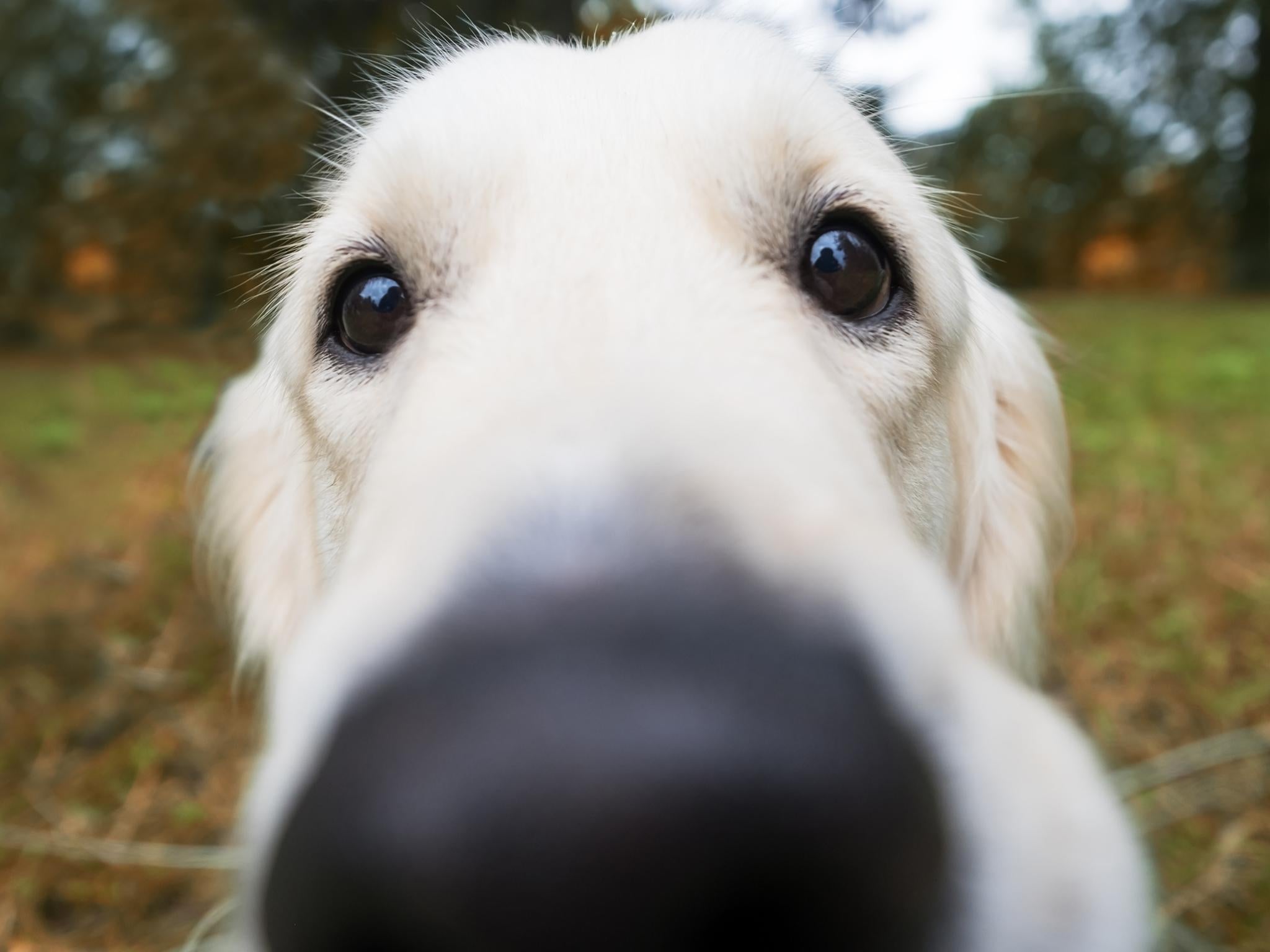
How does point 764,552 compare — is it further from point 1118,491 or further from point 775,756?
point 1118,491

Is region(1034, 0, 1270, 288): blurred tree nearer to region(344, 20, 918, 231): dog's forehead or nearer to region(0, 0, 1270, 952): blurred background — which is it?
region(0, 0, 1270, 952): blurred background

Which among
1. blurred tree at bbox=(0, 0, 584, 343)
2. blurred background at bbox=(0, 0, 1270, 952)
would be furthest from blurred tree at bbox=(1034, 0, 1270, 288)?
blurred tree at bbox=(0, 0, 584, 343)

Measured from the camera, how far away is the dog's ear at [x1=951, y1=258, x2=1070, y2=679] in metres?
2.42

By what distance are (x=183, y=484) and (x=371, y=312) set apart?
10.5 feet

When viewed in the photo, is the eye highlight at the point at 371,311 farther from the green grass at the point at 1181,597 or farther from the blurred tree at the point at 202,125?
the green grass at the point at 1181,597

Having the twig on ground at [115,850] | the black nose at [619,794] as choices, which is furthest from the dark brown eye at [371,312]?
the twig on ground at [115,850]

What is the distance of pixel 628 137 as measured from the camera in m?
1.68

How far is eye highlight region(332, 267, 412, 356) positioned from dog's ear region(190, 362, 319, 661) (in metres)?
0.54

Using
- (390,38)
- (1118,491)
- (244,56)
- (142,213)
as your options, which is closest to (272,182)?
(244,56)

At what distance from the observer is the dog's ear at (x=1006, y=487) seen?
242 centimetres

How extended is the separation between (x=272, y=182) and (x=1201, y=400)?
715 centimetres

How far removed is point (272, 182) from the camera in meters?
3.35

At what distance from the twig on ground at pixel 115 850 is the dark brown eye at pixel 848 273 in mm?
2567

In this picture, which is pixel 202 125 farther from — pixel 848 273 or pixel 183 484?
pixel 848 273
